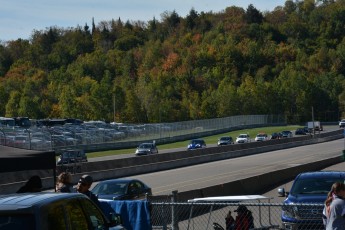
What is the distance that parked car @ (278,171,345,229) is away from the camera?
1536cm

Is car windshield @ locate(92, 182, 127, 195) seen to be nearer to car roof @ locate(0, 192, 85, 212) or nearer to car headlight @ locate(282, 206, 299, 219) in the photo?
car headlight @ locate(282, 206, 299, 219)

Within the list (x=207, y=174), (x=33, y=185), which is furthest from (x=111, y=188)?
(x=207, y=174)

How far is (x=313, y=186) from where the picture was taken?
59.3 feet

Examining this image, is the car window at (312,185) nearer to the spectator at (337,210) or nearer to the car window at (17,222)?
the spectator at (337,210)

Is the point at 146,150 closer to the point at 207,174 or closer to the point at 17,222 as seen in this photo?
the point at 207,174

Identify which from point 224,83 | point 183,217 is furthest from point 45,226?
point 224,83

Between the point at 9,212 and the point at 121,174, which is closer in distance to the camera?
the point at 9,212

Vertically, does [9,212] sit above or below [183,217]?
above

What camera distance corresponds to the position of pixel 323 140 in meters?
90.8

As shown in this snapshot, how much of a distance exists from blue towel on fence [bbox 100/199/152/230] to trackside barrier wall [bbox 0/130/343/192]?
591 inches

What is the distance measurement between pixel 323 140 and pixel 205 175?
156 feet

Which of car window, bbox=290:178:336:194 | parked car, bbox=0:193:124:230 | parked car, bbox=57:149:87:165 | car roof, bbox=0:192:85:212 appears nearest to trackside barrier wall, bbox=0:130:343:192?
parked car, bbox=57:149:87:165

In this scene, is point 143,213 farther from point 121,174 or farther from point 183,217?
point 121,174

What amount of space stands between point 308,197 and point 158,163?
3495 centimetres
